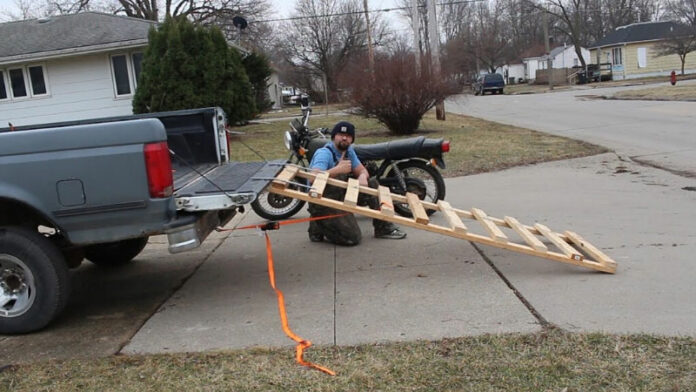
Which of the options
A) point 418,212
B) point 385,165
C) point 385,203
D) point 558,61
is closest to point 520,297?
point 418,212

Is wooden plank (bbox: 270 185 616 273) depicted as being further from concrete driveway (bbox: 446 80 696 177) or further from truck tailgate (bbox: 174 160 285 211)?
concrete driveway (bbox: 446 80 696 177)

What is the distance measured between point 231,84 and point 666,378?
18320 millimetres

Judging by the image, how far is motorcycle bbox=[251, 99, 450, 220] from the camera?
7730 mm

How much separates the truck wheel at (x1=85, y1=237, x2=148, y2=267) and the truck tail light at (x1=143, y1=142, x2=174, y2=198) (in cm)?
222

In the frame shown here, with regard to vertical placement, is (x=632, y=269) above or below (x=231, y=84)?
below

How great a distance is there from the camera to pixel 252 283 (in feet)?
18.8

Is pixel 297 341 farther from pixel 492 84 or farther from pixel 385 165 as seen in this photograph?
pixel 492 84

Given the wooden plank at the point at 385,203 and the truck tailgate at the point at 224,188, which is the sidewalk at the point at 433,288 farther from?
the truck tailgate at the point at 224,188

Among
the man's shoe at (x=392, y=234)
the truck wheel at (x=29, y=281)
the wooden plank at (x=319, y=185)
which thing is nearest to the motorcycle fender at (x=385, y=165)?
the man's shoe at (x=392, y=234)

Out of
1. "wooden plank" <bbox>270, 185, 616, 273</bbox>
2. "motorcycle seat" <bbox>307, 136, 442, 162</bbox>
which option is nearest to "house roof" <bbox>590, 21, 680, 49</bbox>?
"motorcycle seat" <bbox>307, 136, 442, 162</bbox>

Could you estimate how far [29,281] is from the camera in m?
4.61

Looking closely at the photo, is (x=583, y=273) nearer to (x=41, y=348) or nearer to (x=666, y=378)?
(x=666, y=378)

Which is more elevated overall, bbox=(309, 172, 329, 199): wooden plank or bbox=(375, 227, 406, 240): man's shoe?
bbox=(309, 172, 329, 199): wooden plank

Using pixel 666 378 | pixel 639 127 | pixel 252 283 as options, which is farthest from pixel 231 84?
pixel 666 378
